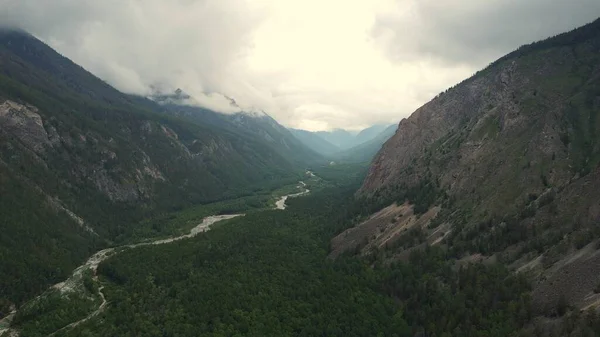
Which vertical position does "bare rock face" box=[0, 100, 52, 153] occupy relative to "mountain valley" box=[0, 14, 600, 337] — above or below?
above

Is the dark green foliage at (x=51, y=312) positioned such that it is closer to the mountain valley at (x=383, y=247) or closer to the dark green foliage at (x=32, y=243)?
the mountain valley at (x=383, y=247)

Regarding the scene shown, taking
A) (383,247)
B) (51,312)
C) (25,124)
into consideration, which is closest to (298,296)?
(383,247)

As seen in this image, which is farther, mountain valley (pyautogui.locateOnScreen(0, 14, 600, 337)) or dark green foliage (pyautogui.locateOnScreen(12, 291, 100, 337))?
dark green foliage (pyautogui.locateOnScreen(12, 291, 100, 337))

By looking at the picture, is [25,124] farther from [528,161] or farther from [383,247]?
→ [528,161]


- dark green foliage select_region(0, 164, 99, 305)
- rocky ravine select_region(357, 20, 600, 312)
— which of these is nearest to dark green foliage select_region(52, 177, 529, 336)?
rocky ravine select_region(357, 20, 600, 312)

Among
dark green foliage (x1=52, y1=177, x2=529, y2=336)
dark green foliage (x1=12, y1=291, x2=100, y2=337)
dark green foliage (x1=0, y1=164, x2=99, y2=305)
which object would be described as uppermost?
dark green foliage (x1=0, y1=164, x2=99, y2=305)

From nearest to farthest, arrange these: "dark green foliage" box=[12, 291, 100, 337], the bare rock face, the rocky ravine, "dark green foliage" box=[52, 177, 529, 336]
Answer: "dark green foliage" box=[52, 177, 529, 336], the rocky ravine, "dark green foliage" box=[12, 291, 100, 337], the bare rock face

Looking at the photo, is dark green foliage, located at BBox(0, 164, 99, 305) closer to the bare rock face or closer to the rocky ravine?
the bare rock face

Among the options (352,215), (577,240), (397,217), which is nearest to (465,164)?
(397,217)

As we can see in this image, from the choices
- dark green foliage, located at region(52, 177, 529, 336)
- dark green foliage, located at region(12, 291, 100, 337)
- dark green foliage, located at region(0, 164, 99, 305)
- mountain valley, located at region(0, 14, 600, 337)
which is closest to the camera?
dark green foliage, located at region(52, 177, 529, 336)
